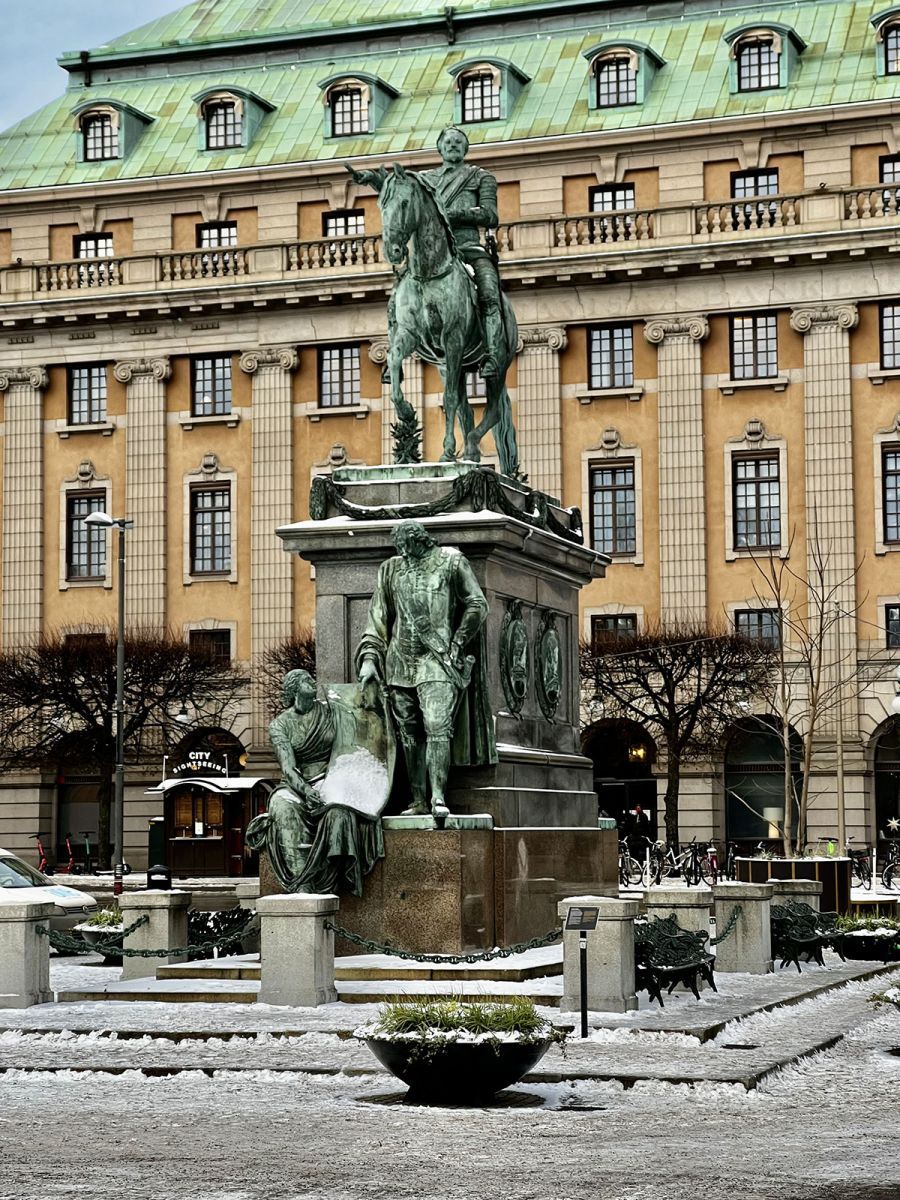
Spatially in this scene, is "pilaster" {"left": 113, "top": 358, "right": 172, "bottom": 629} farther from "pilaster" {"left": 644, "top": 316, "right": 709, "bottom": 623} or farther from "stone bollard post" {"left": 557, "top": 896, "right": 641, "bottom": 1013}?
"stone bollard post" {"left": 557, "top": 896, "right": 641, "bottom": 1013}

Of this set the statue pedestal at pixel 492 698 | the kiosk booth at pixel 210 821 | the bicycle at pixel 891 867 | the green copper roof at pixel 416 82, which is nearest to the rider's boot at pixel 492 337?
the statue pedestal at pixel 492 698

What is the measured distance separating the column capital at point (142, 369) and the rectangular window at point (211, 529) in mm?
3729

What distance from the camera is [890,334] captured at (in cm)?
6166

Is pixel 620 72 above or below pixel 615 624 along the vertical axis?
above

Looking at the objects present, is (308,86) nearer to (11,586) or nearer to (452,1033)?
(11,586)

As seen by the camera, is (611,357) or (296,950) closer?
(296,950)

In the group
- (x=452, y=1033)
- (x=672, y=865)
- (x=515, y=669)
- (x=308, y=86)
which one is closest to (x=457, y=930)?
(x=515, y=669)

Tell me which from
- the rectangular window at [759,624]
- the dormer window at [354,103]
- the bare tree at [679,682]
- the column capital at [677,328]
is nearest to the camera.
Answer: the bare tree at [679,682]

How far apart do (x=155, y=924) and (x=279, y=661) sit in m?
42.1

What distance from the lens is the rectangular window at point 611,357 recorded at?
6431cm

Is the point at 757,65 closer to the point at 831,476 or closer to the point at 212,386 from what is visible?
the point at 831,476

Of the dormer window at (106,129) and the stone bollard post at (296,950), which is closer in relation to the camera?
the stone bollard post at (296,950)

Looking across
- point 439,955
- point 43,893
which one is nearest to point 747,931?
point 439,955

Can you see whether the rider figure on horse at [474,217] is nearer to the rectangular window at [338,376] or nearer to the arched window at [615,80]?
the rectangular window at [338,376]
